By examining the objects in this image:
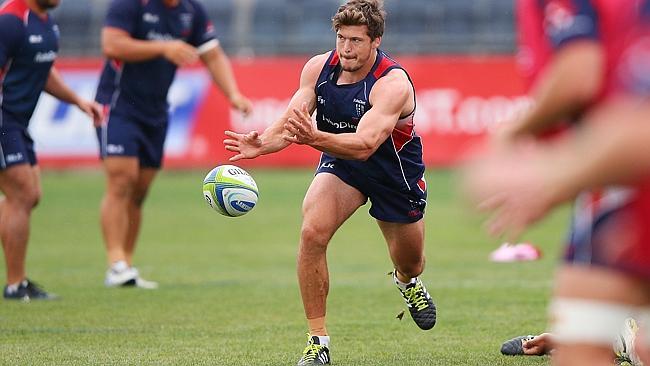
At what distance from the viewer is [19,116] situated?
989 cm

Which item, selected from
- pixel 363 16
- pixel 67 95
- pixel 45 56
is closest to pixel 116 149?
pixel 67 95

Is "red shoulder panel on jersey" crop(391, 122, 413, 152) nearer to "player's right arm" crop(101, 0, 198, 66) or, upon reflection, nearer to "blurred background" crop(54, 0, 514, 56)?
"player's right arm" crop(101, 0, 198, 66)

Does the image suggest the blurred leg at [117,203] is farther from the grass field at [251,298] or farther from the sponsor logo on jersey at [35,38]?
the sponsor logo on jersey at [35,38]

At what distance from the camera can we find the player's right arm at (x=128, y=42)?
10.2m

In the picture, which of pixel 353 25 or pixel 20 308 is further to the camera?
pixel 20 308

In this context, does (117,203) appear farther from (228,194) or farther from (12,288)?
(228,194)

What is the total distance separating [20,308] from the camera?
9094 mm

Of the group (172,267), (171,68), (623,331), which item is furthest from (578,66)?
(172,267)

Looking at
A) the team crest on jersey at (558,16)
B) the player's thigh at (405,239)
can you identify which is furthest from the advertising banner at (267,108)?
the team crest on jersey at (558,16)

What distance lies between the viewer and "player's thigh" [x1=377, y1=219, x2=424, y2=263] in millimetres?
7508

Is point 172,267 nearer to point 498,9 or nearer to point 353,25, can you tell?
point 353,25

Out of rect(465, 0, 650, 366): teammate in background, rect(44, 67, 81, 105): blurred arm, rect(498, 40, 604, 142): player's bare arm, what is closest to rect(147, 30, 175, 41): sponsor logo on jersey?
rect(44, 67, 81, 105): blurred arm

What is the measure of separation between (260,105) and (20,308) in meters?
13.7

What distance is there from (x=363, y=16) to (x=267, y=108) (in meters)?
15.7
